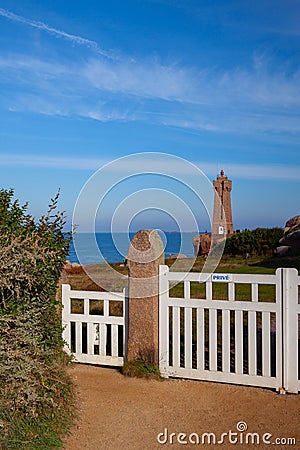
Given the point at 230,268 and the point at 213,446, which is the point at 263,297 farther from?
the point at 213,446

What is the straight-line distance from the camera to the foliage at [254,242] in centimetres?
2131

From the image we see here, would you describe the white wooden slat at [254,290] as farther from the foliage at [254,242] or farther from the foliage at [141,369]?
the foliage at [254,242]

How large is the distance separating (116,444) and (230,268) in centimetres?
1234

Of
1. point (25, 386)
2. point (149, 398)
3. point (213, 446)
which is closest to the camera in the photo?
point (25, 386)

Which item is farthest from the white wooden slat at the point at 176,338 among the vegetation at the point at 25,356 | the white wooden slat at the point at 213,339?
the vegetation at the point at 25,356

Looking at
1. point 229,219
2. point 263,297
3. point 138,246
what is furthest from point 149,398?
point 229,219

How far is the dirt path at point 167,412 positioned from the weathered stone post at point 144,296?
16.7 inches

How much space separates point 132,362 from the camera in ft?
21.3

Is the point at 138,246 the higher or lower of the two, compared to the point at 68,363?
higher

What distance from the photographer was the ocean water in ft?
22.2

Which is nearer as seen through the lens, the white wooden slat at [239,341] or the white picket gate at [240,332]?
the white picket gate at [240,332]

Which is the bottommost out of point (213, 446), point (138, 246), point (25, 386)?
point (213, 446)

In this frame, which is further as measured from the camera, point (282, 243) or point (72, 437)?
point (282, 243)

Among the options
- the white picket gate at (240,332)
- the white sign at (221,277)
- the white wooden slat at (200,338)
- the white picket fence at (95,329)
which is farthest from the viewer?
the white picket fence at (95,329)
